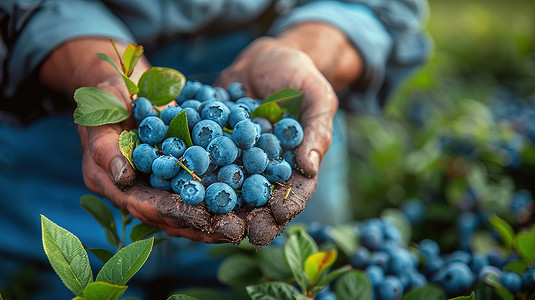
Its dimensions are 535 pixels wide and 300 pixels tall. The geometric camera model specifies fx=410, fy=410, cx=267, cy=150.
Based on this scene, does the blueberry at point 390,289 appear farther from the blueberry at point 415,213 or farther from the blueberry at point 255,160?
the blueberry at point 415,213

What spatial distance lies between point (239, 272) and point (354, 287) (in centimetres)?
25

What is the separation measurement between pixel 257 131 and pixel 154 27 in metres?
0.60

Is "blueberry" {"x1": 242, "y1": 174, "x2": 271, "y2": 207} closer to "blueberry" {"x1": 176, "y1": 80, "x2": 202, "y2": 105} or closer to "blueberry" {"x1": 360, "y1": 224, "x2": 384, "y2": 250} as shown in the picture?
"blueberry" {"x1": 176, "y1": 80, "x2": 202, "y2": 105}

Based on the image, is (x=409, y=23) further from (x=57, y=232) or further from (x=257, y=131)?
(x=57, y=232)

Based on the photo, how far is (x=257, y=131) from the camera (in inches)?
26.9

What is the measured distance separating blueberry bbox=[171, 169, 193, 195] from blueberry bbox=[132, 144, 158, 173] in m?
0.05

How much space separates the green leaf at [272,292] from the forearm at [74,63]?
0.51 m

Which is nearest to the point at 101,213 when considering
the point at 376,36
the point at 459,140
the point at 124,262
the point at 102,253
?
the point at 102,253

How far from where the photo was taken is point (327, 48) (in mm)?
1237

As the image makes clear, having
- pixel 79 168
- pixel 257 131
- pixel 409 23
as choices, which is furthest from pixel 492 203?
pixel 79 168

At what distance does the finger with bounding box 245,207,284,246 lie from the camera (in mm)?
645

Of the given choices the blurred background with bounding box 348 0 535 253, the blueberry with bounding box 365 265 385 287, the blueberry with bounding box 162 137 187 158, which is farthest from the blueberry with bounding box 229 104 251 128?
the blurred background with bounding box 348 0 535 253

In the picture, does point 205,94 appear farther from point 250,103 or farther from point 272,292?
point 272,292

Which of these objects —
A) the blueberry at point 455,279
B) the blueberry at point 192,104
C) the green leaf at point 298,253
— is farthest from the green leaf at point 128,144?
the blueberry at point 455,279
